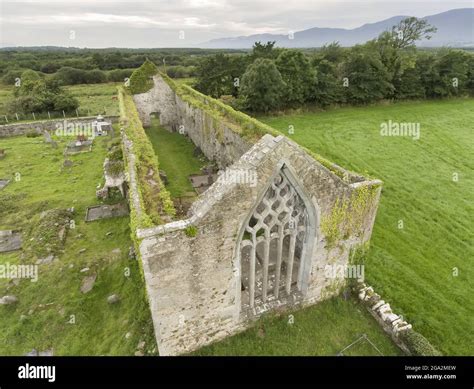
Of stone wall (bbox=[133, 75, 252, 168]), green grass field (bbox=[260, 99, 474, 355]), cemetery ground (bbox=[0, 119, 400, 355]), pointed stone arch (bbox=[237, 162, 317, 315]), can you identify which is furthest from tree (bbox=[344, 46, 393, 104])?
cemetery ground (bbox=[0, 119, 400, 355])

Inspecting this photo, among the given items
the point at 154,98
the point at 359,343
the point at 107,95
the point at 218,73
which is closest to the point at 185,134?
the point at 154,98

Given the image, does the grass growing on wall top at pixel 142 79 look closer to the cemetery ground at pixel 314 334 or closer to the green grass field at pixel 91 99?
the green grass field at pixel 91 99

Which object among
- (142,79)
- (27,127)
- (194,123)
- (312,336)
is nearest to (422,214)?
(312,336)

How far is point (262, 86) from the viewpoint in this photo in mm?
36031

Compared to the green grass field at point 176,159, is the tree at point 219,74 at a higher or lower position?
higher

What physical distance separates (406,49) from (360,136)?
2842cm

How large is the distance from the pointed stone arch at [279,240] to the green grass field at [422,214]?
4.23 meters

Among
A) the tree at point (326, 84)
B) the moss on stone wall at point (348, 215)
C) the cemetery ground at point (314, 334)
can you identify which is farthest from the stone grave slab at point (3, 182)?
the tree at point (326, 84)

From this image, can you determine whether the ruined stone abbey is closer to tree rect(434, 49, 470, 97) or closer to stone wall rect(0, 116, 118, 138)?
stone wall rect(0, 116, 118, 138)

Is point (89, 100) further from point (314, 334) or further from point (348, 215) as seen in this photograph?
point (314, 334)

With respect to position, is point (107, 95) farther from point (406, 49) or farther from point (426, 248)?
point (426, 248)

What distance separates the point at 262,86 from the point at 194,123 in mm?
13038

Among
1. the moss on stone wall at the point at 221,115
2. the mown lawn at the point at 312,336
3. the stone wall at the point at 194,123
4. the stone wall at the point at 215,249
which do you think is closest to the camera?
the stone wall at the point at 215,249

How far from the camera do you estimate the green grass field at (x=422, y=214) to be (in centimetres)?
1160
